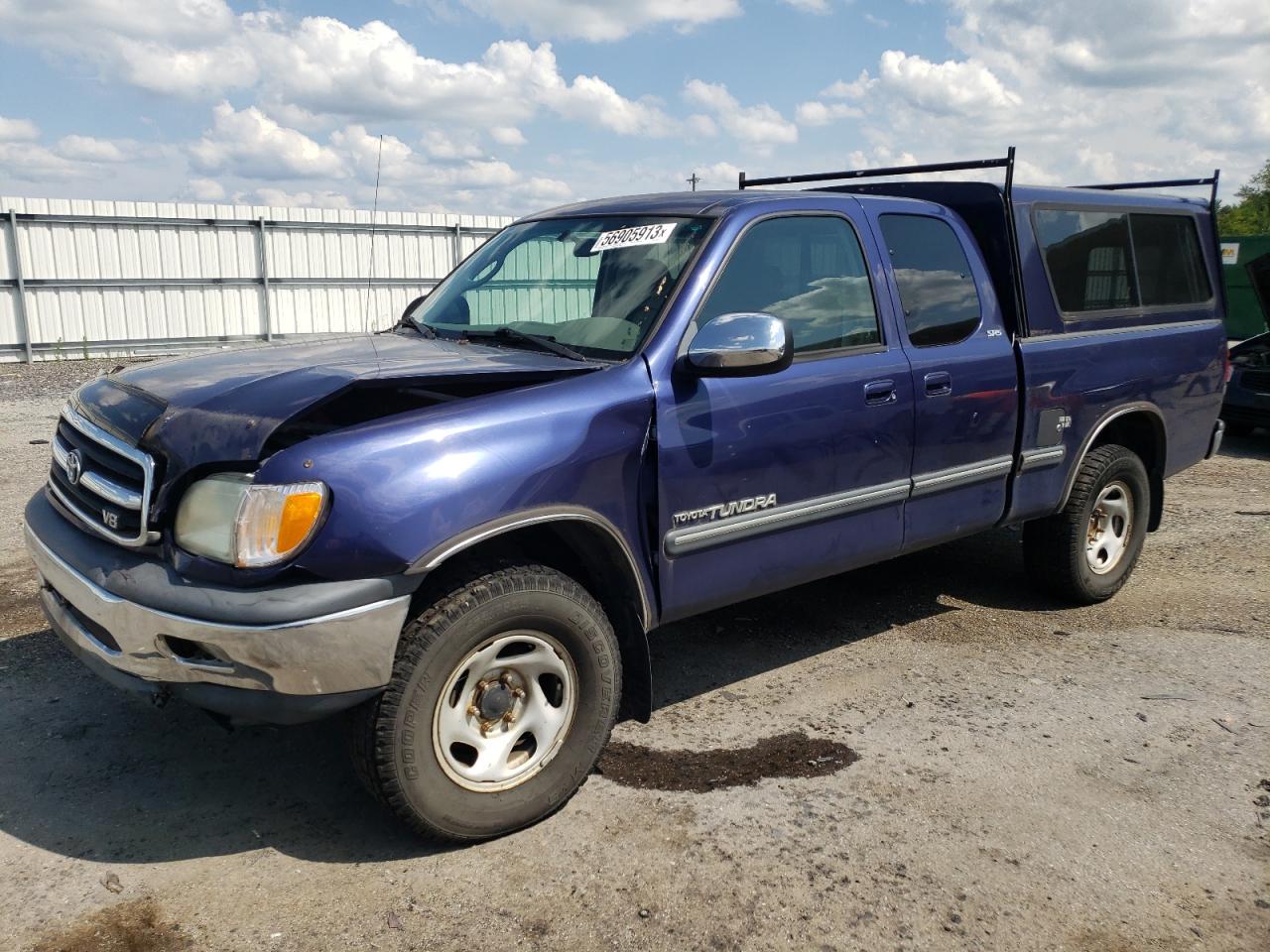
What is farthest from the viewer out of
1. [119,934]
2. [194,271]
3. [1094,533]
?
[194,271]

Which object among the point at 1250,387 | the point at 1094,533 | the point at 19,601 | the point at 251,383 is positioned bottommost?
the point at 19,601

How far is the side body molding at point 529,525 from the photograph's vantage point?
2.86 m

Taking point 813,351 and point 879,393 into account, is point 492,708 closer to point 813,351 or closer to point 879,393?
point 813,351

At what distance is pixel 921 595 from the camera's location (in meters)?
5.72

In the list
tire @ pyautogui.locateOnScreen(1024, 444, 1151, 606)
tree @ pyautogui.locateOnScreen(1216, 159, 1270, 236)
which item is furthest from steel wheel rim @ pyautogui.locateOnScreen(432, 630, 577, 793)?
tree @ pyautogui.locateOnScreen(1216, 159, 1270, 236)

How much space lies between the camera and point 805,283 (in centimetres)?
403

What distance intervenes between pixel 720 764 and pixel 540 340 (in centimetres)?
164

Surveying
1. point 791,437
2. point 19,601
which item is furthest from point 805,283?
point 19,601

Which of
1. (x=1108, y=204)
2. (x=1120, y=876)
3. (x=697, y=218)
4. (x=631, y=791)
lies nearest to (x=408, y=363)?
(x=697, y=218)

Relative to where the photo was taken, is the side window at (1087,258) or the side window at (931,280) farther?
the side window at (1087,258)

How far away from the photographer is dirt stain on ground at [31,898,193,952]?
2.65 m

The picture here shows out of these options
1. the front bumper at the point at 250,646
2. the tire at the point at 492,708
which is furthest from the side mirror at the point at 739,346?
the front bumper at the point at 250,646

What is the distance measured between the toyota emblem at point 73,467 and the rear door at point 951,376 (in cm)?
305

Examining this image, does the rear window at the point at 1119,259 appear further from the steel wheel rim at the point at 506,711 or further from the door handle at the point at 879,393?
the steel wheel rim at the point at 506,711
